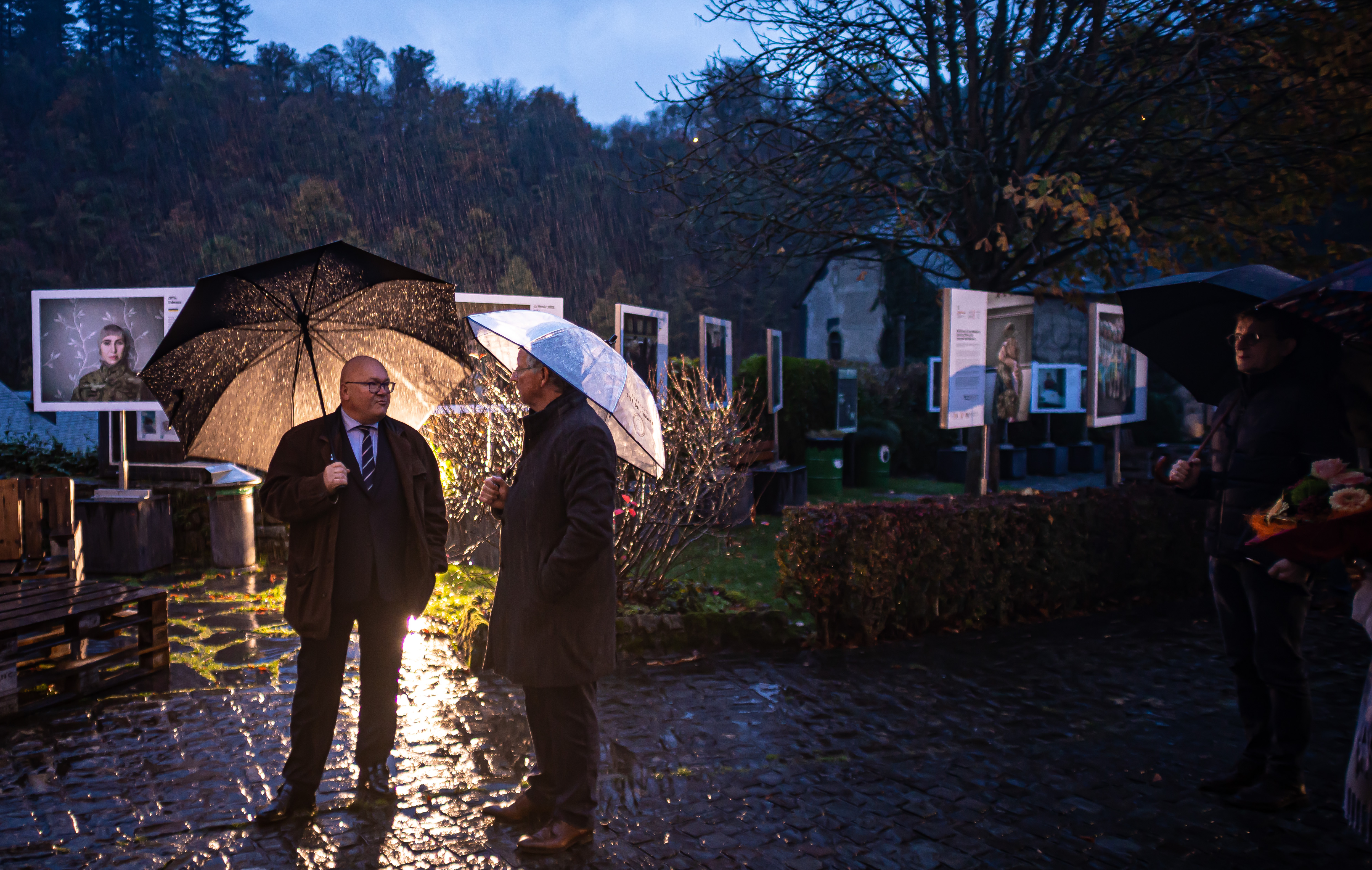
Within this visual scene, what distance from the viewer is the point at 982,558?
695 cm

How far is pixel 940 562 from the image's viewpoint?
6.66 m

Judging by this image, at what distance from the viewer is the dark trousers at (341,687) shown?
12.1 ft

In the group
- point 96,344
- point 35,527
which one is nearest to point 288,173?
point 96,344

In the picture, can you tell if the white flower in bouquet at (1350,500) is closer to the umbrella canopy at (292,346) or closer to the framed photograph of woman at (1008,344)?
the umbrella canopy at (292,346)

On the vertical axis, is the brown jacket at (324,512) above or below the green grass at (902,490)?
above

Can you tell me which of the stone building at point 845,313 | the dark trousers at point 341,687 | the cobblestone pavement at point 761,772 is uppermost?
the stone building at point 845,313

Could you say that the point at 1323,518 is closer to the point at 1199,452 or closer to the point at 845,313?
the point at 1199,452

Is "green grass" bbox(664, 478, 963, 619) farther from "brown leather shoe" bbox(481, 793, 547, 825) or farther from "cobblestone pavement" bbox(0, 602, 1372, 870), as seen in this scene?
"brown leather shoe" bbox(481, 793, 547, 825)

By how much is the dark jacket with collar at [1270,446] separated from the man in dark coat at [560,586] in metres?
2.61

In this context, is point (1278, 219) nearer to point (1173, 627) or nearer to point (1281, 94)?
point (1281, 94)

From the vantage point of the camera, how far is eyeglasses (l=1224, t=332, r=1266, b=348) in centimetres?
392

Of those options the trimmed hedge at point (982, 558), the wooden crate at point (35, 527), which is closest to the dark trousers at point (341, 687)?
the trimmed hedge at point (982, 558)

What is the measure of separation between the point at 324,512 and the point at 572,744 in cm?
134

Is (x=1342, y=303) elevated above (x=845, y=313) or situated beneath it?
situated beneath
